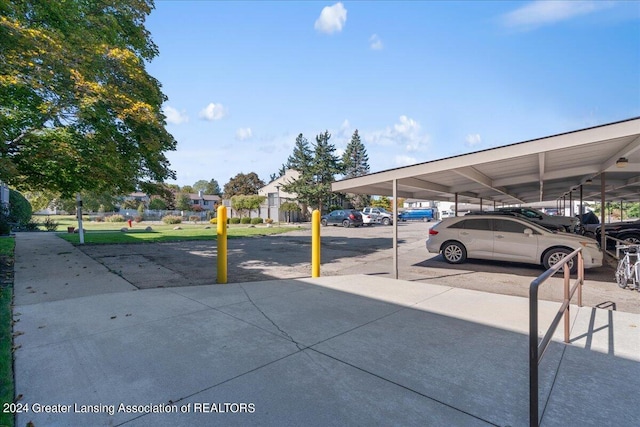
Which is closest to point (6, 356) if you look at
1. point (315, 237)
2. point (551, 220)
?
point (315, 237)

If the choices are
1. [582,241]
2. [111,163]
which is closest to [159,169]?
[111,163]

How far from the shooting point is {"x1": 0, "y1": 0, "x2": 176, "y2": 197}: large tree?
7.16 meters

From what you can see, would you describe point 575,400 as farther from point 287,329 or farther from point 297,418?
point 287,329

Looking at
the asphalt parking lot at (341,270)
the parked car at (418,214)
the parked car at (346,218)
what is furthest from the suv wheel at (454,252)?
the parked car at (418,214)

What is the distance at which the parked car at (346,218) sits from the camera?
29.4m

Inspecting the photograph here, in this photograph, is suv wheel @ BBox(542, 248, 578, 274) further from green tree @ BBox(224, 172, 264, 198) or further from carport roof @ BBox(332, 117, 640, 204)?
green tree @ BBox(224, 172, 264, 198)

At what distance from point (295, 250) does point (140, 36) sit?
990 cm

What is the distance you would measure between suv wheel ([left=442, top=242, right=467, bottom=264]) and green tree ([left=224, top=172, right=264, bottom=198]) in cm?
5759

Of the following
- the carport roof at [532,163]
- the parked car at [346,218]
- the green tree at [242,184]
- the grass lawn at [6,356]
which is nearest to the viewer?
the grass lawn at [6,356]

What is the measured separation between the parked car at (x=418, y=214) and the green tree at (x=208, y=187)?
9651cm

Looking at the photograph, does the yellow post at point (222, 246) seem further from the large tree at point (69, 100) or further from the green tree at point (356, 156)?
the green tree at point (356, 156)

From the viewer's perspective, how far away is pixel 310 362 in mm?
3293

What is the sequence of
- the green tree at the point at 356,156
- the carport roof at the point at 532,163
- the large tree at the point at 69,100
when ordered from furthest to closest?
the green tree at the point at 356,156, the large tree at the point at 69,100, the carport roof at the point at 532,163

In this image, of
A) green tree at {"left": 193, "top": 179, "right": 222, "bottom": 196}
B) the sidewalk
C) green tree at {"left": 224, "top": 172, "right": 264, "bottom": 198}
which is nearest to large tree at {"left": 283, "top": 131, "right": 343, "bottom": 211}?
green tree at {"left": 224, "top": 172, "right": 264, "bottom": 198}
